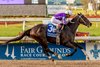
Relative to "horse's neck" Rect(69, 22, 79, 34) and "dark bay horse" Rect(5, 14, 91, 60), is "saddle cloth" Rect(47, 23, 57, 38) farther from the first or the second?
"horse's neck" Rect(69, 22, 79, 34)

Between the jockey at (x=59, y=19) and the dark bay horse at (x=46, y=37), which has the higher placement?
the jockey at (x=59, y=19)

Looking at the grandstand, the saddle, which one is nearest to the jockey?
the saddle

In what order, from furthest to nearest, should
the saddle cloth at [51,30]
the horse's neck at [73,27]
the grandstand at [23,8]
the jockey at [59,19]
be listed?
the grandstand at [23,8] < the horse's neck at [73,27] < the jockey at [59,19] < the saddle cloth at [51,30]

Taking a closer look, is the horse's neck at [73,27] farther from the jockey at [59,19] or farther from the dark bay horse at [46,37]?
the jockey at [59,19]

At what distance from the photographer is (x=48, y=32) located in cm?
955

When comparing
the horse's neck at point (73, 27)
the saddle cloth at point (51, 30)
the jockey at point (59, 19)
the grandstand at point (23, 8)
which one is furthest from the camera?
the grandstand at point (23, 8)

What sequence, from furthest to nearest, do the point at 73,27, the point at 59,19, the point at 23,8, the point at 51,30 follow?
the point at 23,8, the point at 73,27, the point at 59,19, the point at 51,30

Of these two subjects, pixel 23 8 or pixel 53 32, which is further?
pixel 23 8

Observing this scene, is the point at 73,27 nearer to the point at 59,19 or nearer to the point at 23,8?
the point at 59,19

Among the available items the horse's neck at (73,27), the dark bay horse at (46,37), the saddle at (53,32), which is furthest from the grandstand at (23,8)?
the saddle at (53,32)

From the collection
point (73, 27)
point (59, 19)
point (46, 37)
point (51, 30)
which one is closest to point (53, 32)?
point (51, 30)

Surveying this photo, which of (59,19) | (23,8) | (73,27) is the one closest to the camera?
(59,19)

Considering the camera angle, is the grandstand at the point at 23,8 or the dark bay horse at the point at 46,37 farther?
the grandstand at the point at 23,8

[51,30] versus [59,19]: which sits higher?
[59,19]
